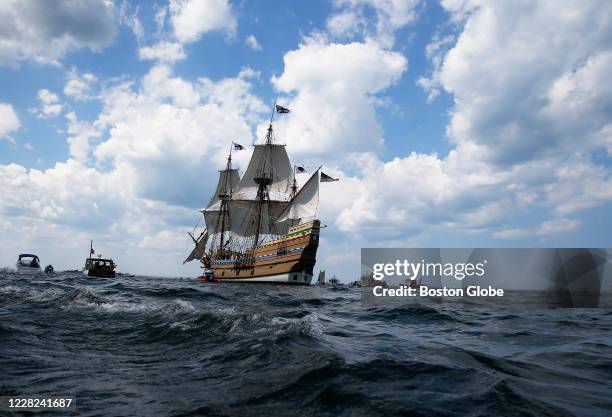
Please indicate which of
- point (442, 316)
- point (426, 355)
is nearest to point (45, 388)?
point (426, 355)

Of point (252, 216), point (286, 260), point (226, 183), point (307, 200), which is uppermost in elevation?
point (226, 183)

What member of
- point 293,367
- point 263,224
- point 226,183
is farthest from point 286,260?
point 293,367

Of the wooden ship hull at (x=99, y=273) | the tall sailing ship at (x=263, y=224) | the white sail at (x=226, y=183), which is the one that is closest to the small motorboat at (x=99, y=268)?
the wooden ship hull at (x=99, y=273)

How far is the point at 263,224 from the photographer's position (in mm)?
91562

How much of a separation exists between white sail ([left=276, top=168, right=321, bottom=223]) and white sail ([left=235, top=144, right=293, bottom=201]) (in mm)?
14436

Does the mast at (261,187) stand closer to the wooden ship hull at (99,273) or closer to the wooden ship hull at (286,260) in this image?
the wooden ship hull at (286,260)

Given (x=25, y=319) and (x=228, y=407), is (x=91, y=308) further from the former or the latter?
(x=228, y=407)

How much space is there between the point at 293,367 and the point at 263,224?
8569 centimetres

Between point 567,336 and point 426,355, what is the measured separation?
6865mm

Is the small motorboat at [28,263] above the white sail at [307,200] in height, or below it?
below

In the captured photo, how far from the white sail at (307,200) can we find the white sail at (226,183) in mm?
30713

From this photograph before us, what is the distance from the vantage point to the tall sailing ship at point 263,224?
68.8 metres

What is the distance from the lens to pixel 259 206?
90.1m

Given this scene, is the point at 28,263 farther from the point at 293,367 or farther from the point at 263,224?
the point at 293,367
